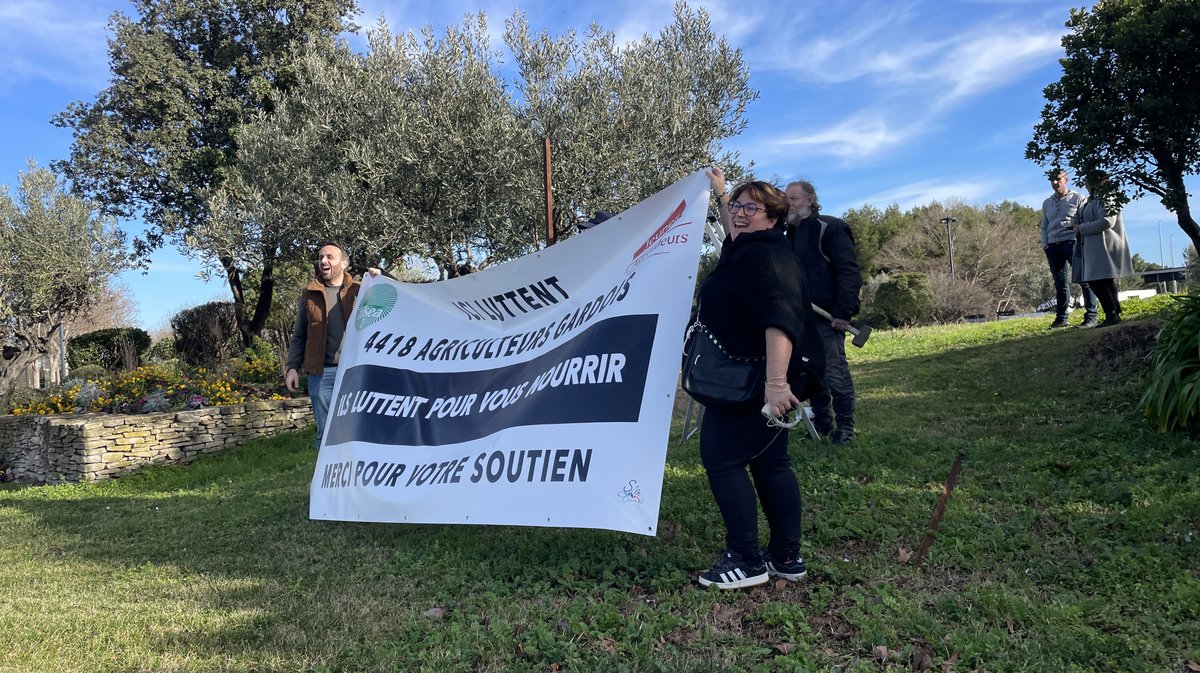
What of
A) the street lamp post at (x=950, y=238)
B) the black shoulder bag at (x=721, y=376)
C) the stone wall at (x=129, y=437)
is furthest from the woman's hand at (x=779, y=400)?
the street lamp post at (x=950, y=238)

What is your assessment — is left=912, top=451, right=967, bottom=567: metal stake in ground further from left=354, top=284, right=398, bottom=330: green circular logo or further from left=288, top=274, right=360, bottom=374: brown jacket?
left=288, top=274, right=360, bottom=374: brown jacket

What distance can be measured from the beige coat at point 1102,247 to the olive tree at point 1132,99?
0.96 m

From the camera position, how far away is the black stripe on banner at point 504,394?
11.5 ft

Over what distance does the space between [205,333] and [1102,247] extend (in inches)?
672

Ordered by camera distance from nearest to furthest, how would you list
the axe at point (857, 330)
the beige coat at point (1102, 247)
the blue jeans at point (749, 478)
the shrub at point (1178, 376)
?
the blue jeans at point (749, 478) → the shrub at point (1178, 376) → the axe at point (857, 330) → the beige coat at point (1102, 247)

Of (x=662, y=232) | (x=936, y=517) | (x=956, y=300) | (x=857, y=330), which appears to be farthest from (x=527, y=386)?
(x=956, y=300)

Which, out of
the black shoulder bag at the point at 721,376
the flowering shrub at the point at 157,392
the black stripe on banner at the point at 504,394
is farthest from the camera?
the flowering shrub at the point at 157,392

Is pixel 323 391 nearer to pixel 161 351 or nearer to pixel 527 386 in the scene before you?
pixel 527 386

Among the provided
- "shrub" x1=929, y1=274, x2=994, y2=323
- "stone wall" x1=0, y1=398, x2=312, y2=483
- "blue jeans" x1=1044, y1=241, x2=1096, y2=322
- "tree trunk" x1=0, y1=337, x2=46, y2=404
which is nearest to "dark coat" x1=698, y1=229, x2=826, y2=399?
"blue jeans" x1=1044, y1=241, x2=1096, y2=322

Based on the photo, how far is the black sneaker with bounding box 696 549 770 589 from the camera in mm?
3088

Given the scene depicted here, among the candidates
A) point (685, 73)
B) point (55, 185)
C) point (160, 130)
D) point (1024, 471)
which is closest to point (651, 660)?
point (1024, 471)

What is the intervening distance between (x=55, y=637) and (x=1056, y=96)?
26.4 ft

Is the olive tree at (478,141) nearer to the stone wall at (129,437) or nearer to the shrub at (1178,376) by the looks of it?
the stone wall at (129,437)

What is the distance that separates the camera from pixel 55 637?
10.1 feet
